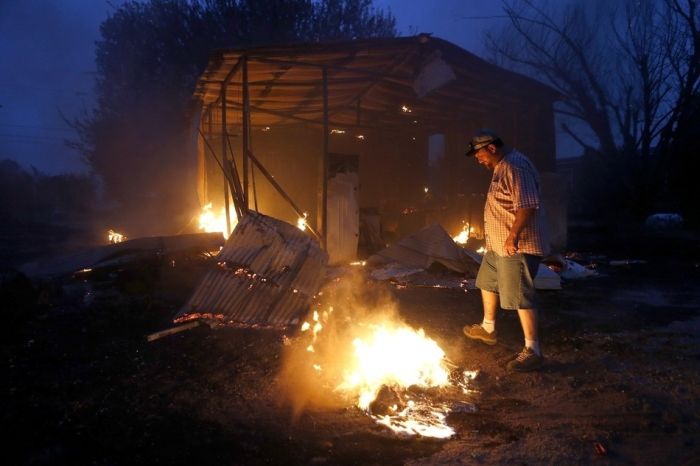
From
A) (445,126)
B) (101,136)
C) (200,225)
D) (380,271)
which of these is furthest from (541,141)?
(101,136)

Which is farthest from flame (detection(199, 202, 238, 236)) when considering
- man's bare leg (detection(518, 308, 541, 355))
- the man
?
man's bare leg (detection(518, 308, 541, 355))

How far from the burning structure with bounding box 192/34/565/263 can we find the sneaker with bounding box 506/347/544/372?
413 centimetres

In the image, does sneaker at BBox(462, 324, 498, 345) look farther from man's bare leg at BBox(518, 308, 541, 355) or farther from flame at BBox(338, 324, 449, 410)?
man's bare leg at BBox(518, 308, 541, 355)

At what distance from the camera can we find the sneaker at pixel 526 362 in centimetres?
405

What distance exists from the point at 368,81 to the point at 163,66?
16.3 metres

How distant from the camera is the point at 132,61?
23094 millimetres

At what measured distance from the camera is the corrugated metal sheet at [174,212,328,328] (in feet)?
16.6

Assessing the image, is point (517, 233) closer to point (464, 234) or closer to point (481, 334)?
point (481, 334)

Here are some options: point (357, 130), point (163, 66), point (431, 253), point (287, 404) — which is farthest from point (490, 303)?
point (163, 66)

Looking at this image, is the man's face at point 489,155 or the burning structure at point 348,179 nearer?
the burning structure at point 348,179

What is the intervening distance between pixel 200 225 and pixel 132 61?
15.2 metres

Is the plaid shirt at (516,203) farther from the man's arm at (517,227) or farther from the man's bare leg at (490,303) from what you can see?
the man's bare leg at (490,303)

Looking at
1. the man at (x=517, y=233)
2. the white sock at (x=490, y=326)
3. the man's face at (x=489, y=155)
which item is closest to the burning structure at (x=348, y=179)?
the white sock at (x=490, y=326)

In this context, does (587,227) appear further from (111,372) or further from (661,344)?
(111,372)
